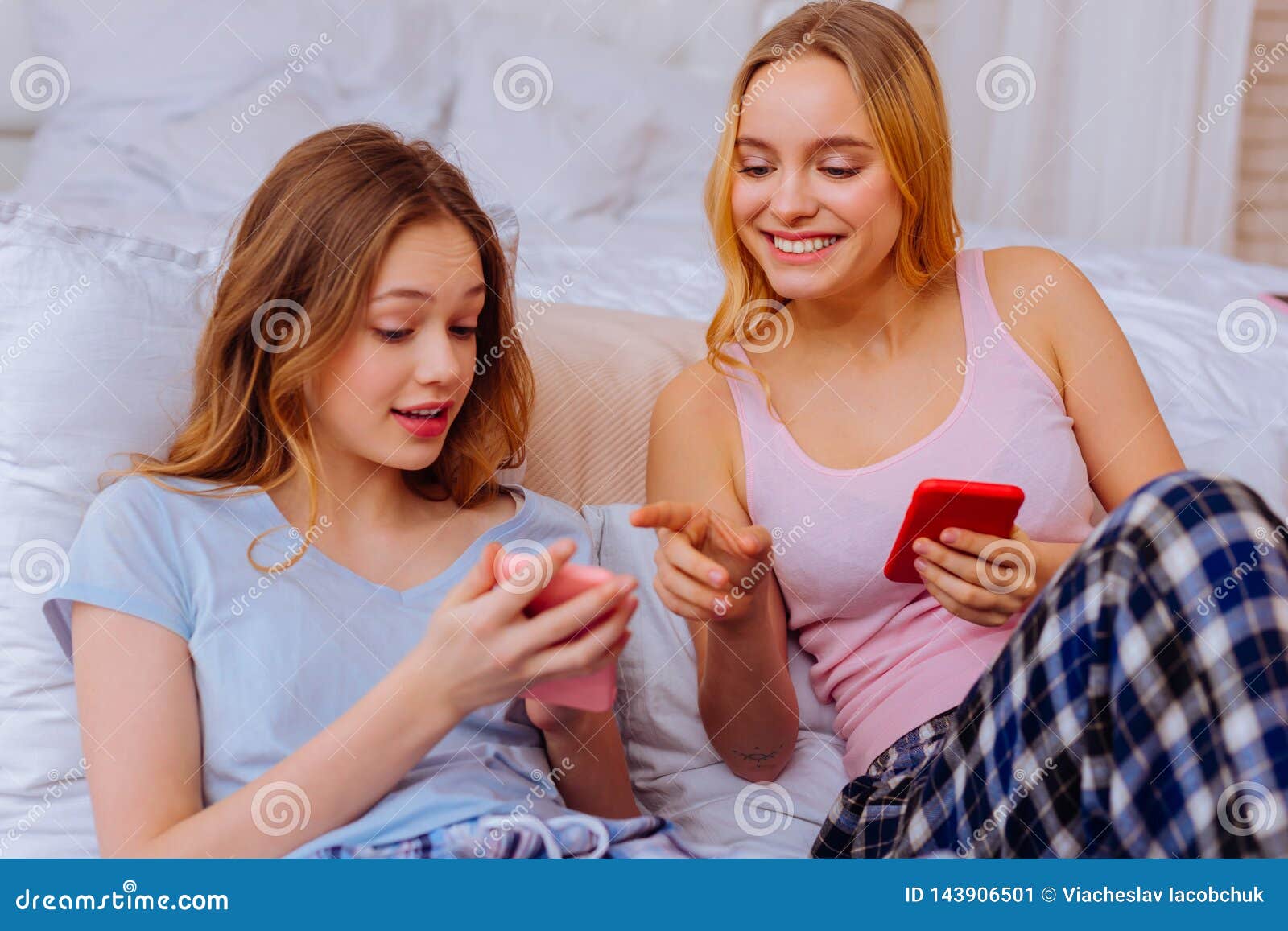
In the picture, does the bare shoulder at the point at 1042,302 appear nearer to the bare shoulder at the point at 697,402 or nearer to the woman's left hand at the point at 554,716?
the bare shoulder at the point at 697,402

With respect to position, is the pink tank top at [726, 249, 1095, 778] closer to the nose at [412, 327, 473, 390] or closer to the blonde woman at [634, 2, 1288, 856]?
the blonde woman at [634, 2, 1288, 856]

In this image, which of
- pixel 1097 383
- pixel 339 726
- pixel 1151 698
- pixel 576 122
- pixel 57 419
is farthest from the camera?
pixel 576 122

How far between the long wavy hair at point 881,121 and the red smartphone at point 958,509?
26 centimetres

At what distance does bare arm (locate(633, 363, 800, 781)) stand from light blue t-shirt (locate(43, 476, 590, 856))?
0.65 ft

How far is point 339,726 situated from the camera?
0.91 meters

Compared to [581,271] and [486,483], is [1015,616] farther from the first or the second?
[581,271]

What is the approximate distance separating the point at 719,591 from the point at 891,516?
0.24 meters

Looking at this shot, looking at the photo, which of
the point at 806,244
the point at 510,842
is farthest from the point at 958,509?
the point at 510,842

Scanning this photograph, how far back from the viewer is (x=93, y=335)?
3.81 ft

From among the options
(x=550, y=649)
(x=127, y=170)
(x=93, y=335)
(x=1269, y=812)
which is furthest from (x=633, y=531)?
(x=127, y=170)

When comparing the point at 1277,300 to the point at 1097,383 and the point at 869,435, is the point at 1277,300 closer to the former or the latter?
the point at 1097,383

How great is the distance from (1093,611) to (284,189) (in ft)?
2.49

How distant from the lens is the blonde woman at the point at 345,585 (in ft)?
2.98
